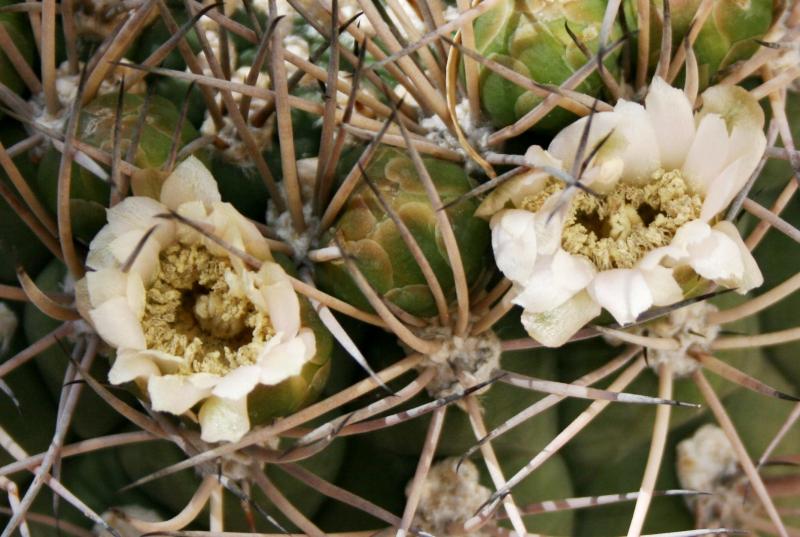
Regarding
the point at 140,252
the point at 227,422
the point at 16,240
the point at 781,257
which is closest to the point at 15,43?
the point at 16,240

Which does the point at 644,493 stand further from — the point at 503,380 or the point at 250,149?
the point at 250,149

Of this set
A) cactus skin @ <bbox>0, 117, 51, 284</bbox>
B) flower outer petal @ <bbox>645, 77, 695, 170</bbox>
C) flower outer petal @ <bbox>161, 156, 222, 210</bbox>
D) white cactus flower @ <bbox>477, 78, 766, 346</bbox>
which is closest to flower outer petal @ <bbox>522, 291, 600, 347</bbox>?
white cactus flower @ <bbox>477, 78, 766, 346</bbox>

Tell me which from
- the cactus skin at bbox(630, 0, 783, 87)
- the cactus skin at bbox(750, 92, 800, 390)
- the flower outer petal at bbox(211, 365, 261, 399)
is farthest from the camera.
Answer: the cactus skin at bbox(750, 92, 800, 390)

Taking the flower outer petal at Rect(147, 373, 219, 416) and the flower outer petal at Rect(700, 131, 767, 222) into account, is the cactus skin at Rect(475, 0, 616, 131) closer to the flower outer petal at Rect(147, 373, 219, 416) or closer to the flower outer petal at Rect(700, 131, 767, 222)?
the flower outer petal at Rect(700, 131, 767, 222)

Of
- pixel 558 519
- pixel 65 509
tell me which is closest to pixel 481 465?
pixel 558 519

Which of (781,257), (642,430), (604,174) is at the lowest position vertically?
(642,430)

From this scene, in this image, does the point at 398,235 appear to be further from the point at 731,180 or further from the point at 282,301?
the point at 731,180
